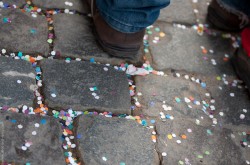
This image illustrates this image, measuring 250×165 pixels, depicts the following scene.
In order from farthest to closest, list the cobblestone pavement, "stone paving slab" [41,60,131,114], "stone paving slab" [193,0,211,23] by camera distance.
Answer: "stone paving slab" [193,0,211,23], "stone paving slab" [41,60,131,114], the cobblestone pavement

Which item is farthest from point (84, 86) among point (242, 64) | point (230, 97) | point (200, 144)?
point (242, 64)

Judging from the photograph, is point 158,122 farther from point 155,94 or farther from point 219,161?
point 219,161

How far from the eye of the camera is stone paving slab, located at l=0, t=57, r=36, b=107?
1.59 meters

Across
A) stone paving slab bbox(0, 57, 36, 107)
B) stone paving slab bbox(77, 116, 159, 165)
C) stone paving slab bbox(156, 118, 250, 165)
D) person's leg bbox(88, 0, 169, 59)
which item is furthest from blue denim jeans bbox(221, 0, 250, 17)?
stone paving slab bbox(0, 57, 36, 107)

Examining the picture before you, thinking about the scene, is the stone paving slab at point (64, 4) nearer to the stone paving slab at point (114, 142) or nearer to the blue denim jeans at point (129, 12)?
the blue denim jeans at point (129, 12)

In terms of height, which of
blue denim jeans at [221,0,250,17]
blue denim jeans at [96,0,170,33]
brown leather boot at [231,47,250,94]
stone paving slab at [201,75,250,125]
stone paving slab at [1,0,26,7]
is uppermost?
blue denim jeans at [96,0,170,33]

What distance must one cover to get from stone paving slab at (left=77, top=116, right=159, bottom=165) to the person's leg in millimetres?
364

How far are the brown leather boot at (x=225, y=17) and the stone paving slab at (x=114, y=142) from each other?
0.85 meters

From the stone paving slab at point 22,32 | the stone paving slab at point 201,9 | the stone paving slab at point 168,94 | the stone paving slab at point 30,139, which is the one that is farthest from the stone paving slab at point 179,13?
the stone paving slab at point 30,139

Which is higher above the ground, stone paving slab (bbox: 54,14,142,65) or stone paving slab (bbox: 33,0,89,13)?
stone paving slab (bbox: 33,0,89,13)

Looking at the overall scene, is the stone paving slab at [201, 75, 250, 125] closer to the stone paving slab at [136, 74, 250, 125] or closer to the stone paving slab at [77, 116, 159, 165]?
the stone paving slab at [136, 74, 250, 125]

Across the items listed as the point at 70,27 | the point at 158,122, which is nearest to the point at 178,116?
the point at 158,122

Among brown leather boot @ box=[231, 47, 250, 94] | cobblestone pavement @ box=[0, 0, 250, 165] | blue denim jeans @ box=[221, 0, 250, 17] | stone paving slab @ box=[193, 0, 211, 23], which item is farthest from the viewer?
stone paving slab @ box=[193, 0, 211, 23]

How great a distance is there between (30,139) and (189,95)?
2.30 feet
